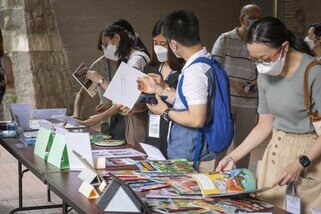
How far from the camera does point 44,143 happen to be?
3.73 meters

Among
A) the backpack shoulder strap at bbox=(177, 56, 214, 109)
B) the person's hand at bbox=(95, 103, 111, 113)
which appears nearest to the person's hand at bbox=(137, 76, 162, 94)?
the backpack shoulder strap at bbox=(177, 56, 214, 109)

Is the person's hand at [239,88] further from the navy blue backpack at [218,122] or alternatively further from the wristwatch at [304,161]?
the wristwatch at [304,161]

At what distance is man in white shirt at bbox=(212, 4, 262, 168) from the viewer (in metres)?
5.50

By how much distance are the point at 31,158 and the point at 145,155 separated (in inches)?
28.0

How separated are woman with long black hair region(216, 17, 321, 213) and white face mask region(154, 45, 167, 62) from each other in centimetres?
100

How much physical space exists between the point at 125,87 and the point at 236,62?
2.02 m

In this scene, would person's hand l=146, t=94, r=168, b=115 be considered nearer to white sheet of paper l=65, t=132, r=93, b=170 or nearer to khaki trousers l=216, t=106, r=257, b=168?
white sheet of paper l=65, t=132, r=93, b=170

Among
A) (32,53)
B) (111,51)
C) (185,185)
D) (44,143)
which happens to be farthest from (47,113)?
(32,53)

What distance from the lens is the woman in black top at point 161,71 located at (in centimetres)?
373

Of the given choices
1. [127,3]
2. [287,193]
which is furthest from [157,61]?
[127,3]

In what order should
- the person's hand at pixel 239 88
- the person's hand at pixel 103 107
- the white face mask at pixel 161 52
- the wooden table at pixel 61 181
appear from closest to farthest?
the wooden table at pixel 61 181
the white face mask at pixel 161 52
the person's hand at pixel 103 107
the person's hand at pixel 239 88

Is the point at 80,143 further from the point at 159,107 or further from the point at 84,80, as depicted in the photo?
the point at 84,80

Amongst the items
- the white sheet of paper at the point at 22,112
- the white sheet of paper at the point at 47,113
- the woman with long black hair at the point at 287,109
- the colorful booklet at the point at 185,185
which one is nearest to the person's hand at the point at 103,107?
the white sheet of paper at the point at 47,113

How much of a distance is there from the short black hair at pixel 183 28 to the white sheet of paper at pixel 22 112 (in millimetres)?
1769
